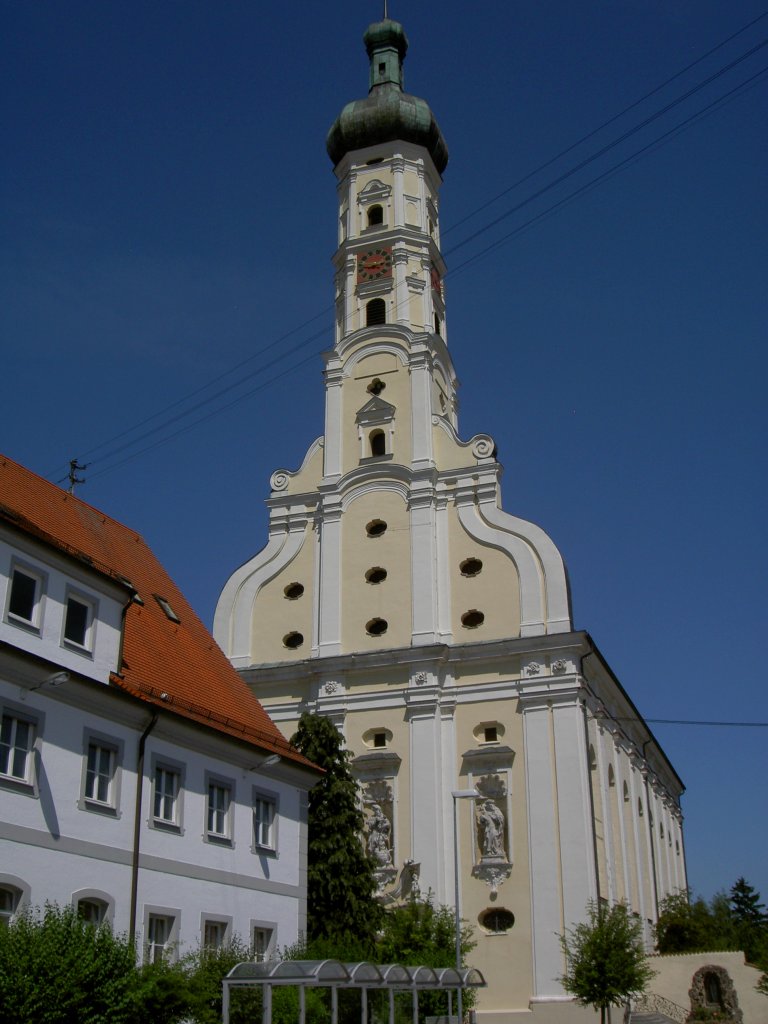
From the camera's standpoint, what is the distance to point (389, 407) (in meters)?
44.4

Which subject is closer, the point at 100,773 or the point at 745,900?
the point at 100,773

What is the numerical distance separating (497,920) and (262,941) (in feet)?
44.3

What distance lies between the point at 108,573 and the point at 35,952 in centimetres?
873

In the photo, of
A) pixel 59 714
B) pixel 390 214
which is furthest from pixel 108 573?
pixel 390 214

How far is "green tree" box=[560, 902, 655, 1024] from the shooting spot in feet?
103

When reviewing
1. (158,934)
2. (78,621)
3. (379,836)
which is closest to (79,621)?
(78,621)

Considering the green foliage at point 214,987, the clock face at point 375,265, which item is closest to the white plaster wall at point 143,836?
the green foliage at point 214,987

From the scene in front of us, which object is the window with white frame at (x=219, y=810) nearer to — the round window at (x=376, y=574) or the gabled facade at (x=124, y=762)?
the gabled facade at (x=124, y=762)

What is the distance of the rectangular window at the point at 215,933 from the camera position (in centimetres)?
2238

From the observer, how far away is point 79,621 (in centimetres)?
2114

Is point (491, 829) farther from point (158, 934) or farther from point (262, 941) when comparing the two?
point (158, 934)

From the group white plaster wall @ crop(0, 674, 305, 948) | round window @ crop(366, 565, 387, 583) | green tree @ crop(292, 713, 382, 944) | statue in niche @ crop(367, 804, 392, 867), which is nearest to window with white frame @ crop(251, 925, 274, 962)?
white plaster wall @ crop(0, 674, 305, 948)

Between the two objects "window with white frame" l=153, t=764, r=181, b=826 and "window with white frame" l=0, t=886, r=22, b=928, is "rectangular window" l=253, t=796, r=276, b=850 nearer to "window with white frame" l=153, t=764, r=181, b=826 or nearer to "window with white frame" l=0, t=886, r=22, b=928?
"window with white frame" l=153, t=764, r=181, b=826

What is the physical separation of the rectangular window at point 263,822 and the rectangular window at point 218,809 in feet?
3.38
